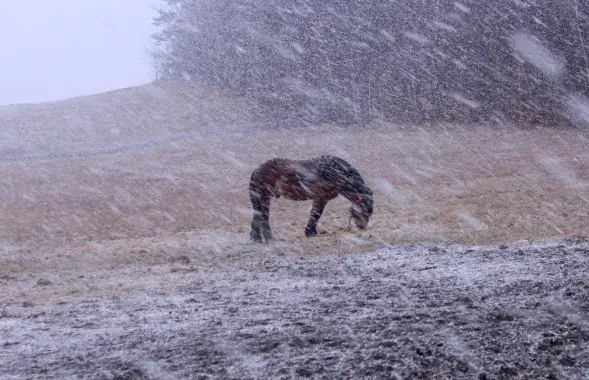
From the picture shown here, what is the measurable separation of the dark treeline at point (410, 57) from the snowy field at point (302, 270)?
203 inches

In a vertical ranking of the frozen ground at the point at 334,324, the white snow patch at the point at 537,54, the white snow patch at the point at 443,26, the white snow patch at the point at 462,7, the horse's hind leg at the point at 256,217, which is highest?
the white snow patch at the point at 462,7

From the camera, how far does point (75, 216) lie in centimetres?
1612

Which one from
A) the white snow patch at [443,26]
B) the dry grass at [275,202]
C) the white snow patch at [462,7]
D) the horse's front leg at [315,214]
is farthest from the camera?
the white snow patch at [443,26]

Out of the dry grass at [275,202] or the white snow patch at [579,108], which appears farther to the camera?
the white snow patch at [579,108]

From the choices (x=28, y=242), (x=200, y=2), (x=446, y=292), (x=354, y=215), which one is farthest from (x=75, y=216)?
(x=200, y=2)

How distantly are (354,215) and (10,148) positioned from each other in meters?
20.7

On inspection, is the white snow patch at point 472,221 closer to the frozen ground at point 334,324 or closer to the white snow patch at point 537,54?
the frozen ground at point 334,324

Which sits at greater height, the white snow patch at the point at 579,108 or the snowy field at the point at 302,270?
the white snow patch at the point at 579,108

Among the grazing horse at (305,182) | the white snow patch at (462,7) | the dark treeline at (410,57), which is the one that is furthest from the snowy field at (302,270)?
the white snow patch at (462,7)

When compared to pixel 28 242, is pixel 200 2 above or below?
above

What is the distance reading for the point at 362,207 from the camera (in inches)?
450

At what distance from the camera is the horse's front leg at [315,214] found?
11.2m

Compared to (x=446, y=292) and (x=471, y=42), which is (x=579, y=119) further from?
(x=446, y=292)

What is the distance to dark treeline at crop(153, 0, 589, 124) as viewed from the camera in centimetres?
2838
